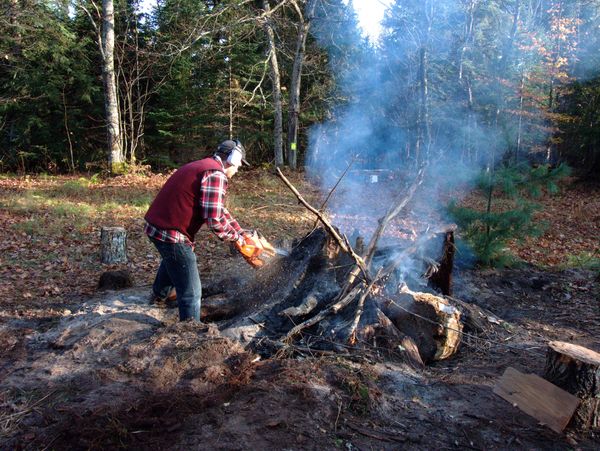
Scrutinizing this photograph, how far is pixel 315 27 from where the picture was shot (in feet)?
58.0

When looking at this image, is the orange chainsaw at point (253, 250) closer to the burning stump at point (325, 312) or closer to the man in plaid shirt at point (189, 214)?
the man in plaid shirt at point (189, 214)

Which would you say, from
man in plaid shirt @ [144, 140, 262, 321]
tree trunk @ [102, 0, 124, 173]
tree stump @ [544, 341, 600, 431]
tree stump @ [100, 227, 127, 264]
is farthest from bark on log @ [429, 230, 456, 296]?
tree trunk @ [102, 0, 124, 173]

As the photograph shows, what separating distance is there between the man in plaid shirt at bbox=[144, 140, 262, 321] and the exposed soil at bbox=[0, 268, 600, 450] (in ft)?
1.49

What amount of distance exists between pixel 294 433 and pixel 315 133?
19.6 m

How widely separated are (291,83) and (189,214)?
15.0m

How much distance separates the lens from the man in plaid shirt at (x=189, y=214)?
13.3ft

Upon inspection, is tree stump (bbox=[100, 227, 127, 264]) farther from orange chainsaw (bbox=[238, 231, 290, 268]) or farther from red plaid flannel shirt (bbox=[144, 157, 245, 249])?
orange chainsaw (bbox=[238, 231, 290, 268])

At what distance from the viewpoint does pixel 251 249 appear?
449 cm

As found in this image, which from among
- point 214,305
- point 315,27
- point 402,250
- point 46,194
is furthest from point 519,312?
point 315,27

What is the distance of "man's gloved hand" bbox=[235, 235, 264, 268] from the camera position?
14.5 ft

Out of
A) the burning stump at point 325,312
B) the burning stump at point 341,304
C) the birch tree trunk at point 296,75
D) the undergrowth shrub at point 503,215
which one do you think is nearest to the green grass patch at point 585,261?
the undergrowth shrub at point 503,215

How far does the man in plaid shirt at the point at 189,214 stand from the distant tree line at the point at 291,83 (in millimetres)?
12249

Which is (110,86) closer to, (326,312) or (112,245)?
(112,245)

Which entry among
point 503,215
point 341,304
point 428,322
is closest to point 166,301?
point 341,304
